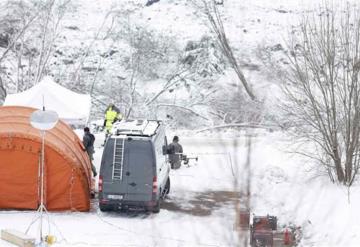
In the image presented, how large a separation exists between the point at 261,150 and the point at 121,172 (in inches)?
280

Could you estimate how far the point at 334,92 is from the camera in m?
16.9

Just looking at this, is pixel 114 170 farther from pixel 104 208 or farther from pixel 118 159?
pixel 104 208

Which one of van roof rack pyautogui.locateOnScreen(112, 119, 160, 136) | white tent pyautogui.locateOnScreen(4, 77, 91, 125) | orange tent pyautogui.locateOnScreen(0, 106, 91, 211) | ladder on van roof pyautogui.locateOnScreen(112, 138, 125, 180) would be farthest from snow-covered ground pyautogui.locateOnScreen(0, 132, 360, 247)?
white tent pyautogui.locateOnScreen(4, 77, 91, 125)

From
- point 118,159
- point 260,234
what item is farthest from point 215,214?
point 118,159

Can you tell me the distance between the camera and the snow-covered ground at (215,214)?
14.3 meters

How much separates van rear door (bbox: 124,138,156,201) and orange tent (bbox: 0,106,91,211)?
122 centimetres

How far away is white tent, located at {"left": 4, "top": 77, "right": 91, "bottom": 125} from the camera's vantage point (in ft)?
71.6

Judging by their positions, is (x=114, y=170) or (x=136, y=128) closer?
(x=114, y=170)

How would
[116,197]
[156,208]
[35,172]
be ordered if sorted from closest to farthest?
[116,197], [35,172], [156,208]

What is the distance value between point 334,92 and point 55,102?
9.34 meters

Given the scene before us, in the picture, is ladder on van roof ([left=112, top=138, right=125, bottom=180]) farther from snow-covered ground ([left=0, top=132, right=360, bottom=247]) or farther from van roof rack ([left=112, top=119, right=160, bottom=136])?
snow-covered ground ([left=0, top=132, right=360, bottom=247])

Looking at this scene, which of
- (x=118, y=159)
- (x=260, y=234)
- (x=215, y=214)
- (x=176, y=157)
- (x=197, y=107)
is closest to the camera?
(x=260, y=234)

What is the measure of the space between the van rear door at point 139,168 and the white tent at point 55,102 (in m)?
6.42

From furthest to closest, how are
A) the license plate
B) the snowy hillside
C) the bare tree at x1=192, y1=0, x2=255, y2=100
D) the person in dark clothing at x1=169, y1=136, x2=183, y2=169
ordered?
the bare tree at x1=192, y1=0, x2=255, y2=100 → the person in dark clothing at x1=169, y1=136, x2=183, y2=169 → the license plate → the snowy hillside
